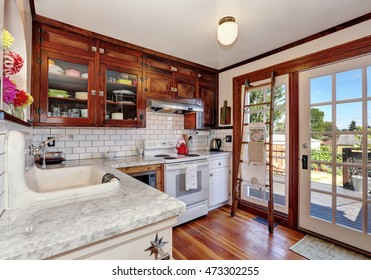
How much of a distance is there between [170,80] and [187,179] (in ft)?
4.73

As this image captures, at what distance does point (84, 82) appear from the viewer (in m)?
1.91

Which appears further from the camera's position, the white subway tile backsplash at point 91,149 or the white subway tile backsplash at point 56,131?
the white subway tile backsplash at point 91,149

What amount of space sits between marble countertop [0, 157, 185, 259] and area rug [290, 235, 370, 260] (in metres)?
1.79

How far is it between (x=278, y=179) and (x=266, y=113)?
935mm

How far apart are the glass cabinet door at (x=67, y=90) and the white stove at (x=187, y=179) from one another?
0.92 meters

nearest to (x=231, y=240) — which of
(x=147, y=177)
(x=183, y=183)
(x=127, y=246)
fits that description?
(x=183, y=183)

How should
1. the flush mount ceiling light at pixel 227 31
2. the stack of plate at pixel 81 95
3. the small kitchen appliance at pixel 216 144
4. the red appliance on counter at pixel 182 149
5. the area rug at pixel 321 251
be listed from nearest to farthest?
the flush mount ceiling light at pixel 227 31 → the area rug at pixel 321 251 → the stack of plate at pixel 81 95 → the red appliance on counter at pixel 182 149 → the small kitchen appliance at pixel 216 144

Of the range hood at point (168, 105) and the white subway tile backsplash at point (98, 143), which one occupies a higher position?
the range hood at point (168, 105)

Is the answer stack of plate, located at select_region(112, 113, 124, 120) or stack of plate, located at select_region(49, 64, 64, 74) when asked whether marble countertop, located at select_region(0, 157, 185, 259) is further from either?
stack of plate, located at select_region(49, 64, 64, 74)

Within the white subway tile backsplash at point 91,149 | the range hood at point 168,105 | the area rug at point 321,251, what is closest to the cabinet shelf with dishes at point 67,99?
the white subway tile backsplash at point 91,149

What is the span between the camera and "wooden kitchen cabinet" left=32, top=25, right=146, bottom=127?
67.2 inches

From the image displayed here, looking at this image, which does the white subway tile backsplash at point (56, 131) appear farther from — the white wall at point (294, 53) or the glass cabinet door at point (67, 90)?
the white wall at point (294, 53)

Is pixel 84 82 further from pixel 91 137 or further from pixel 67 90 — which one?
pixel 91 137

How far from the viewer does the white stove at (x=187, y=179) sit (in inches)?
85.8
